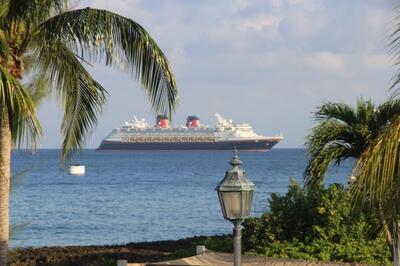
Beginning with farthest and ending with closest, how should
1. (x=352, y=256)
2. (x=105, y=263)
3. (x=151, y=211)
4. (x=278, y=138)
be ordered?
(x=278, y=138) → (x=151, y=211) → (x=105, y=263) → (x=352, y=256)

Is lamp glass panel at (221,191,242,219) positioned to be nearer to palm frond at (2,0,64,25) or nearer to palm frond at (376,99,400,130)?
palm frond at (2,0,64,25)

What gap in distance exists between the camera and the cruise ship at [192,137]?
13962 centimetres

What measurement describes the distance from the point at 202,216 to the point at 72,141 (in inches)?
1128

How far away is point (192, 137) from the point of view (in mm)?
141750

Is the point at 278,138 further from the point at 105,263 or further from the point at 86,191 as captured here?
the point at 105,263

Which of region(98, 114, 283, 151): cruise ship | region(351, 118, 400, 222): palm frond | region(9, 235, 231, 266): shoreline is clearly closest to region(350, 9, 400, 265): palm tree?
region(351, 118, 400, 222): palm frond

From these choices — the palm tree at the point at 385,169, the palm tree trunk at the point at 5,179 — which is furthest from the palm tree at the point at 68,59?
the palm tree at the point at 385,169

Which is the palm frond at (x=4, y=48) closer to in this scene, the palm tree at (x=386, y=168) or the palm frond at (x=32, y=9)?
the palm frond at (x=32, y=9)

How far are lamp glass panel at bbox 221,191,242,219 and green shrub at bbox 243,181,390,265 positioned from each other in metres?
5.42

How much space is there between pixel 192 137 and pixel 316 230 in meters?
127

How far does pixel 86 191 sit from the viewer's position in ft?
217

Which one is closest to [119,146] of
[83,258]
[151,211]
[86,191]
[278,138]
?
[278,138]

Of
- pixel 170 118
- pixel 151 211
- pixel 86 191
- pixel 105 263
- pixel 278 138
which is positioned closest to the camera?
pixel 170 118

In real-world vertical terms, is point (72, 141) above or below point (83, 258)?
above
